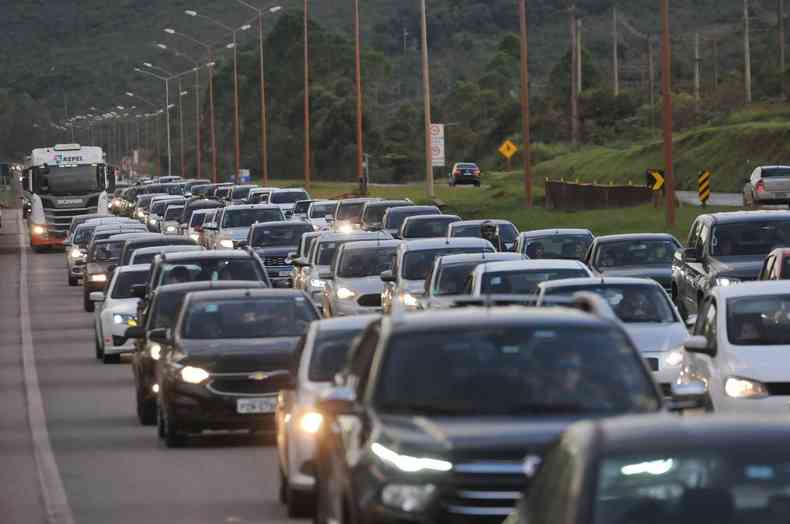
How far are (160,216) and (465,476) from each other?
64481 millimetres

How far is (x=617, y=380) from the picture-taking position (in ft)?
34.2

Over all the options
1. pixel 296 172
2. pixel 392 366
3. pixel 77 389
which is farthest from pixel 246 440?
pixel 296 172

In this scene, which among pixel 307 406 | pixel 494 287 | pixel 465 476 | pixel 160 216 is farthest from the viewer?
pixel 160 216

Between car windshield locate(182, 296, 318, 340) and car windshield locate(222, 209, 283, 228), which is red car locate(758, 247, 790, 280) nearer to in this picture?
car windshield locate(182, 296, 318, 340)

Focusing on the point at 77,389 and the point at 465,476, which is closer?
the point at 465,476

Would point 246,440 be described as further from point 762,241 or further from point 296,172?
point 296,172

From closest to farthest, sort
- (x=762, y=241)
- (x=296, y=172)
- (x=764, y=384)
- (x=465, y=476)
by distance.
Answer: (x=465, y=476) → (x=764, y=384) → (x=762, y=241) → (x=296, y=172)

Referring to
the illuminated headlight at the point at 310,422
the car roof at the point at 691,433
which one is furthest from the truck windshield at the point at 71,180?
the car roof at the point at 691,433

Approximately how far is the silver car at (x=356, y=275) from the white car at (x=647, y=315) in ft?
34.8

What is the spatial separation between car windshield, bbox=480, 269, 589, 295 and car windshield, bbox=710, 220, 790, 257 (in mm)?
5068

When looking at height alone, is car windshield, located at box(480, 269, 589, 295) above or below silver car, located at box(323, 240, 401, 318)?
above

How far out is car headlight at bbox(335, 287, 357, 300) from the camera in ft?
108

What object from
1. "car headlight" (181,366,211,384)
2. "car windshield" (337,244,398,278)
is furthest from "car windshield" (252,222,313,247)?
"car headlight" (181,366,211,384)

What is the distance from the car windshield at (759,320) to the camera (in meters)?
17.1
